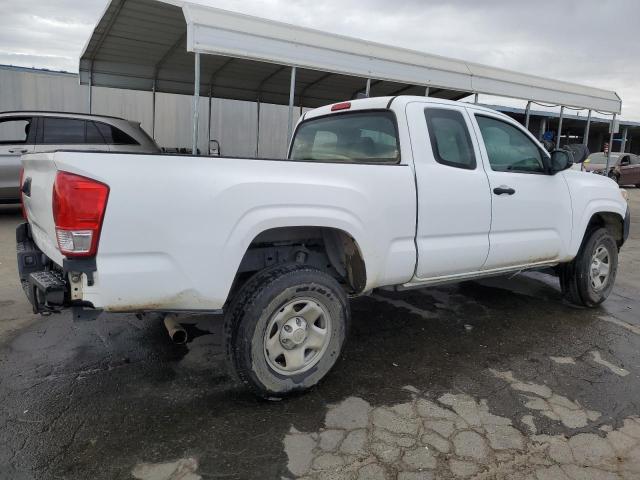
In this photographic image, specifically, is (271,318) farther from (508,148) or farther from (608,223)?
(608,223)

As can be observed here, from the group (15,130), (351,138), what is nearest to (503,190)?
(351,138)

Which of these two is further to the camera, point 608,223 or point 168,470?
point 608,223

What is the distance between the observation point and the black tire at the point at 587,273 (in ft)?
16.2

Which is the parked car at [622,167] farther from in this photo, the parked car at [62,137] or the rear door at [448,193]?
the rear door at [448,193]

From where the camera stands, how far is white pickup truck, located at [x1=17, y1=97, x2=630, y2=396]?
2436 mm

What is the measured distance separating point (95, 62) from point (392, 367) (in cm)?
909


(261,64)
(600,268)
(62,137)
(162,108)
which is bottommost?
(600,268)

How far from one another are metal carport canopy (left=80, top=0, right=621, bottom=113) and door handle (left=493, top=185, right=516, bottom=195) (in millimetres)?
3784

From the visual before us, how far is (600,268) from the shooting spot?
203 inches

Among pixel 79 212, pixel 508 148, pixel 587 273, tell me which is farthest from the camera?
pixel 587 273

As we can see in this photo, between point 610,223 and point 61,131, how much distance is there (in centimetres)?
793

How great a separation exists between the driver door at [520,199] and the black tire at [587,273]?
0.48m

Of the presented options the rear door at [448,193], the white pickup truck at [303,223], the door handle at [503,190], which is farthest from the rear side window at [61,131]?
the door handle at [503,190]

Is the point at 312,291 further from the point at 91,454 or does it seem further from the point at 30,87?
the point at 30,87
